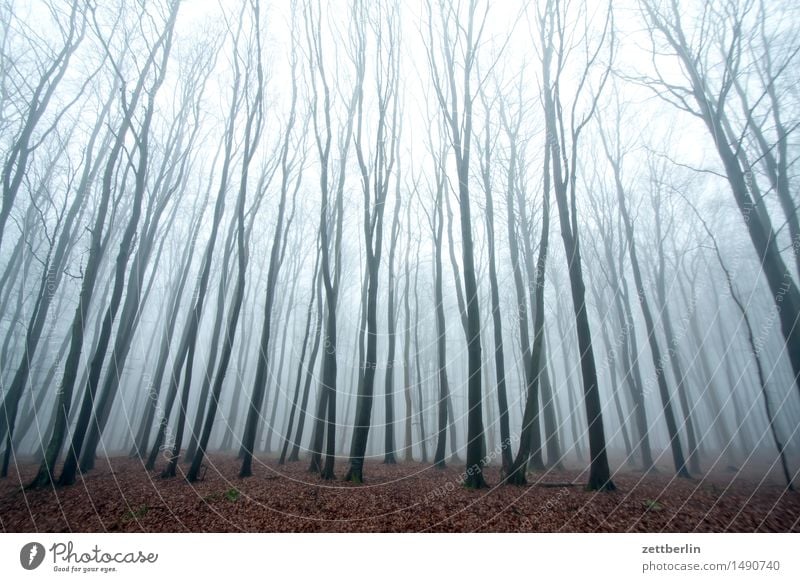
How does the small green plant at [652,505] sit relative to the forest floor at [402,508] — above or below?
above

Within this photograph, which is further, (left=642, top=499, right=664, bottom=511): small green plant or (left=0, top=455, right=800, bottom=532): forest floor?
(left=642, top=499, right=664, bottom=511): small green plant

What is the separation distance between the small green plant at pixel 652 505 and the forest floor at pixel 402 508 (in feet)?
0.08

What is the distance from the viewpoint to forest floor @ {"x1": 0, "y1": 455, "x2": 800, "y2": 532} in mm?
4301

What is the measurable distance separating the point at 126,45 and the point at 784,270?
1506cm

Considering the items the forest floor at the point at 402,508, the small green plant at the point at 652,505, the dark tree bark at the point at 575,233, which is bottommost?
the forest floor at the point at 402,508

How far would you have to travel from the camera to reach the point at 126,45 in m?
7.90

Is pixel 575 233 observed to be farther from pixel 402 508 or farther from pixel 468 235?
pixel 402 508

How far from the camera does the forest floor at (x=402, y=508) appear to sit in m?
4.30

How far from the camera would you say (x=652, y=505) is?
14.9 feet

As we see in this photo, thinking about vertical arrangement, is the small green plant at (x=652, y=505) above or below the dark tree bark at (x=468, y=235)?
below

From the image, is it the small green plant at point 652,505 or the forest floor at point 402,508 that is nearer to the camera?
the forest floor at point 402,508

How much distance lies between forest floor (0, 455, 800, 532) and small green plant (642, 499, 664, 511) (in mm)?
23

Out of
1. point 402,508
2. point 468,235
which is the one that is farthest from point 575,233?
point 402,508

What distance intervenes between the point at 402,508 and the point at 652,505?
3666mm
